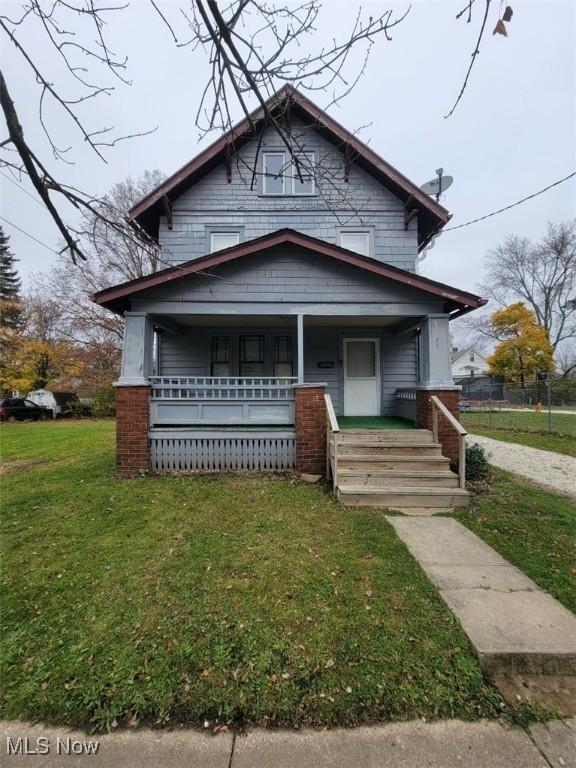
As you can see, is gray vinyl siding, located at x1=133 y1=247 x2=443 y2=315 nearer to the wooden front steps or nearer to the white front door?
the white front door

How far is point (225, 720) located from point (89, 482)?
17.2 feet

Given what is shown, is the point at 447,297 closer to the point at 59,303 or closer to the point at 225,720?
the point at 225,720

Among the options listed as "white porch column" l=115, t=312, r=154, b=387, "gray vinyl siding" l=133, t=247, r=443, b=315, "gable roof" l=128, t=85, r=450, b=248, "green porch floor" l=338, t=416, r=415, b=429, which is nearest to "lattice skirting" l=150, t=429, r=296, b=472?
"white porch column" l=115, t=312, r=154, b=387

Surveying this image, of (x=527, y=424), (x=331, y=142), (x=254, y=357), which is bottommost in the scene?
(x=527, y=424)

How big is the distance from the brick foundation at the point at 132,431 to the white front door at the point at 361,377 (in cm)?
476

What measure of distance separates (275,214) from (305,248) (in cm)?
294

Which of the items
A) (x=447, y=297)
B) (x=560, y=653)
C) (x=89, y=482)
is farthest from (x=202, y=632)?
(x=447, y=297)

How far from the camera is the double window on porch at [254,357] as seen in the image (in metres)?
8.71

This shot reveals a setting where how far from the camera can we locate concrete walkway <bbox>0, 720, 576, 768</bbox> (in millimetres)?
1569

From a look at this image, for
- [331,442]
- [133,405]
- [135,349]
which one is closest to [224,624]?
[331,442]

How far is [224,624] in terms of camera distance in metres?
2.42

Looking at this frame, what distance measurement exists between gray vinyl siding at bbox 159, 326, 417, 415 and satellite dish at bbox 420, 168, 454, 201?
4.04 metres

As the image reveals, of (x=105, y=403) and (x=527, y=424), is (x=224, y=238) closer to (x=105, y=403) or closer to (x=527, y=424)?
(x=527, y=424)

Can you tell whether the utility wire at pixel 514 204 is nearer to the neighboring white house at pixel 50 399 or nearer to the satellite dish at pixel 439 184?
the satellite dish at pixel 439 184
